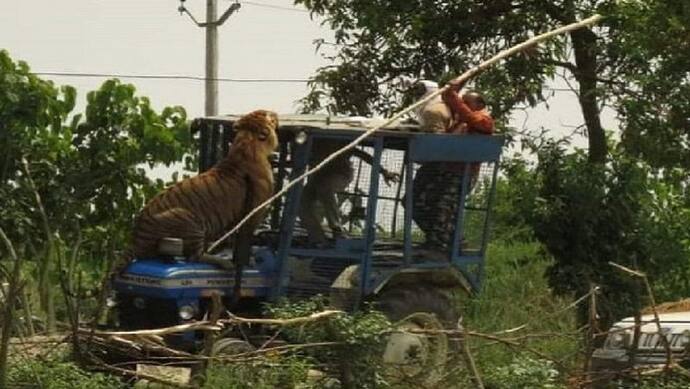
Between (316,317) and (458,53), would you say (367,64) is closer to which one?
(458,53)

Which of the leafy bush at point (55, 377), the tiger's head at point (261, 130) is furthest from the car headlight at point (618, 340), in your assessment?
the leafy bush at point (55, 377)

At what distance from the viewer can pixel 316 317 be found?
391 inches

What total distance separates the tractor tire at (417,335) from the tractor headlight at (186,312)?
1.29 m

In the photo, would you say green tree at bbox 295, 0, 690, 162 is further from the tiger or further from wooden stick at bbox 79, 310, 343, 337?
wooden stick at bbox 79, 310, 343, 337

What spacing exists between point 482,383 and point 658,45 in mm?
3375

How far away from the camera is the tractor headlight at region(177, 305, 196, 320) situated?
11844 mm

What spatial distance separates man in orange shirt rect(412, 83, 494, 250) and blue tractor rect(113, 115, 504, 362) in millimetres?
56

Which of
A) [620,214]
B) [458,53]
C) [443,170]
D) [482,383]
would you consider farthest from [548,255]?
[482,383]

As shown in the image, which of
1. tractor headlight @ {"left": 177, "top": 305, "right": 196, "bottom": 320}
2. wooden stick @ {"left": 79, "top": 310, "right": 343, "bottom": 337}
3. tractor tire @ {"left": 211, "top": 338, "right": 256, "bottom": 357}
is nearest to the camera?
wooden stick @ {"left": 79, "top": 310, "right": 343, "bottom": 337}

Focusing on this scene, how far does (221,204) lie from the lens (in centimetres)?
1217

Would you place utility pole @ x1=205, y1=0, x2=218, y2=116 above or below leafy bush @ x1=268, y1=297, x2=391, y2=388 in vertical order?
above

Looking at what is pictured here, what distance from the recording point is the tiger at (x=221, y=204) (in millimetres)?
12102

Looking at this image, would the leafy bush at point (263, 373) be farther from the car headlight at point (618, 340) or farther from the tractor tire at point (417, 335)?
the car headlight at point (618, 340)

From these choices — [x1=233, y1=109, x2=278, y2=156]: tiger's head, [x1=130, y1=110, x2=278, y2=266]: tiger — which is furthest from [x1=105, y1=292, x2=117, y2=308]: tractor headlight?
[x1=233, y1=109, x2=278, y2=156]: tiger's head
